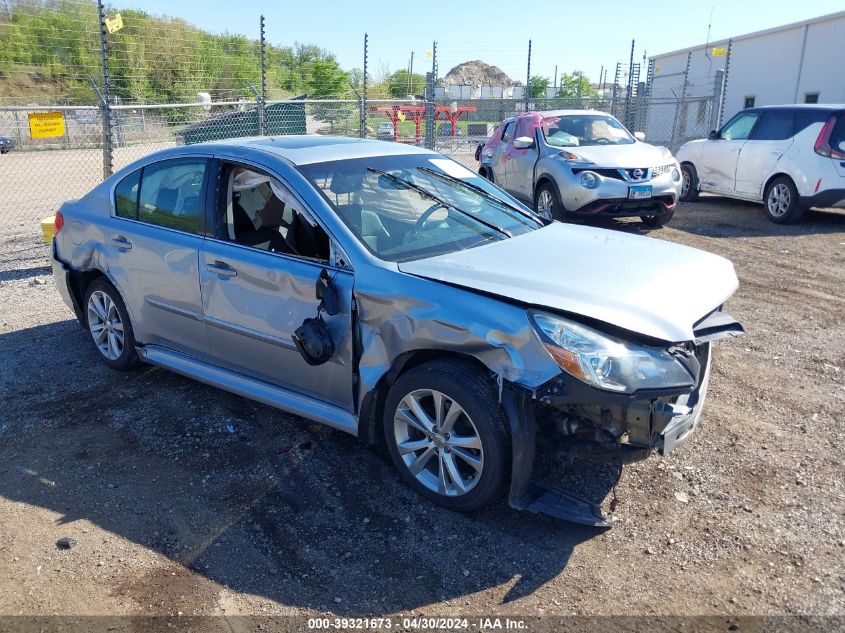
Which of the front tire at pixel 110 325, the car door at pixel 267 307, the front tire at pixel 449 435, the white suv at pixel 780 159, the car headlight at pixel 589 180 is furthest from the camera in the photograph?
the white suv at pixel 780 159

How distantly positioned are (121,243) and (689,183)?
10796mm

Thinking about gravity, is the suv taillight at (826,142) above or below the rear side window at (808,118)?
below

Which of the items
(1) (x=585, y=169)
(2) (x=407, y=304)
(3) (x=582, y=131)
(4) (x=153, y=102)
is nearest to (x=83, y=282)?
(2) (x=407, y=304)

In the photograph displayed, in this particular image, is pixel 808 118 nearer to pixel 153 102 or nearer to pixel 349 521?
pixel 349 521

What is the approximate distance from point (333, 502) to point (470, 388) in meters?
1.00

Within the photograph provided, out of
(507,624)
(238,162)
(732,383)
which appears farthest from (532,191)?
(507,624)

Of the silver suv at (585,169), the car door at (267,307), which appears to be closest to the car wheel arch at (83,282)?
the car door at (267,307)

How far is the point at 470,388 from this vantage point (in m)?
3.33

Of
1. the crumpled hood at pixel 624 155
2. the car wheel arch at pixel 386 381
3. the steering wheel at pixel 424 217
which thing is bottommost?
the car wheel arch at pixel 386 381

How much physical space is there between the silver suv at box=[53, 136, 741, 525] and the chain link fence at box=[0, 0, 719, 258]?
420cm

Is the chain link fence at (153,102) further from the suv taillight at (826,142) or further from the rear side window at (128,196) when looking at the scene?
the suv taillight at (826,142)

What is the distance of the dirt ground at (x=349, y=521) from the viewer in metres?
3.04

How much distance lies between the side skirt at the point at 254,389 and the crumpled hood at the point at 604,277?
903 mm

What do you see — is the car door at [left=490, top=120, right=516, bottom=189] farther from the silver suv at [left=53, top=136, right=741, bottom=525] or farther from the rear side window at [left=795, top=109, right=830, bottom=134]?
the silver suv at [left=53, top=136, right=741, bottom=525]
